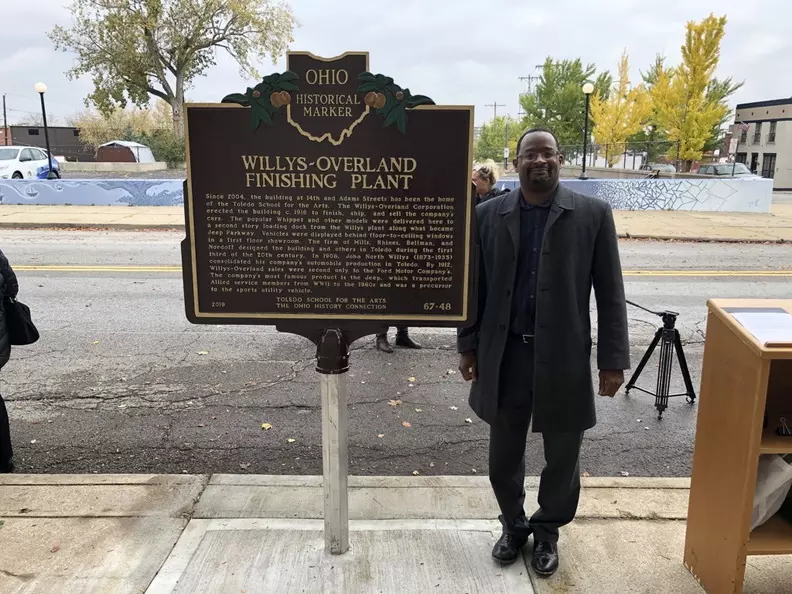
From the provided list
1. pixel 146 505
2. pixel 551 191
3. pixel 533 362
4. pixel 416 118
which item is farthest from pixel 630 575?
pixel 146 505

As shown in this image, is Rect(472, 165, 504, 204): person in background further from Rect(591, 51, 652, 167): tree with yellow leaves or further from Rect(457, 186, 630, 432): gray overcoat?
Rect(591, 51, 652, 167): tree with yellow leaves

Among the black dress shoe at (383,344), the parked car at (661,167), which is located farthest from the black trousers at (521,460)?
the parked car at (661,167)

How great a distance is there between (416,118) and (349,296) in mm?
788

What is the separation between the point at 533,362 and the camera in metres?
2.75

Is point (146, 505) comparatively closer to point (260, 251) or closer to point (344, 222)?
point (260, 251)

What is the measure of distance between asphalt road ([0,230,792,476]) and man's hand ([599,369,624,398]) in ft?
4.74

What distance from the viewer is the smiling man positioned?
Answer: 2.65 m

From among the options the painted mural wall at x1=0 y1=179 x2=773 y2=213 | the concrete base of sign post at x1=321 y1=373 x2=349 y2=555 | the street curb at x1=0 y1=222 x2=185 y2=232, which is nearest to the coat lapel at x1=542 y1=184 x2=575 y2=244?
the concrete base of sign post at x1=321 y1=373 x2=349 y2=555

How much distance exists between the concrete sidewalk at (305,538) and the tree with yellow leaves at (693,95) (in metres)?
32.0

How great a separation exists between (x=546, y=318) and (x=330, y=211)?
100 centimetres

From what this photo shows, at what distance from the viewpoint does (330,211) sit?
2.68 metres

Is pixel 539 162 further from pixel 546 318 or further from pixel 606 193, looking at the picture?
pixel 606 193

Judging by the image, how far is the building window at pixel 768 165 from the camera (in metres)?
45.1

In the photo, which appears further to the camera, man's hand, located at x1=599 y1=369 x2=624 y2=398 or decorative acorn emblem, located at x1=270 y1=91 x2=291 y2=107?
man's hand, located at x1=599 y1=369 x2=624 y2=398
